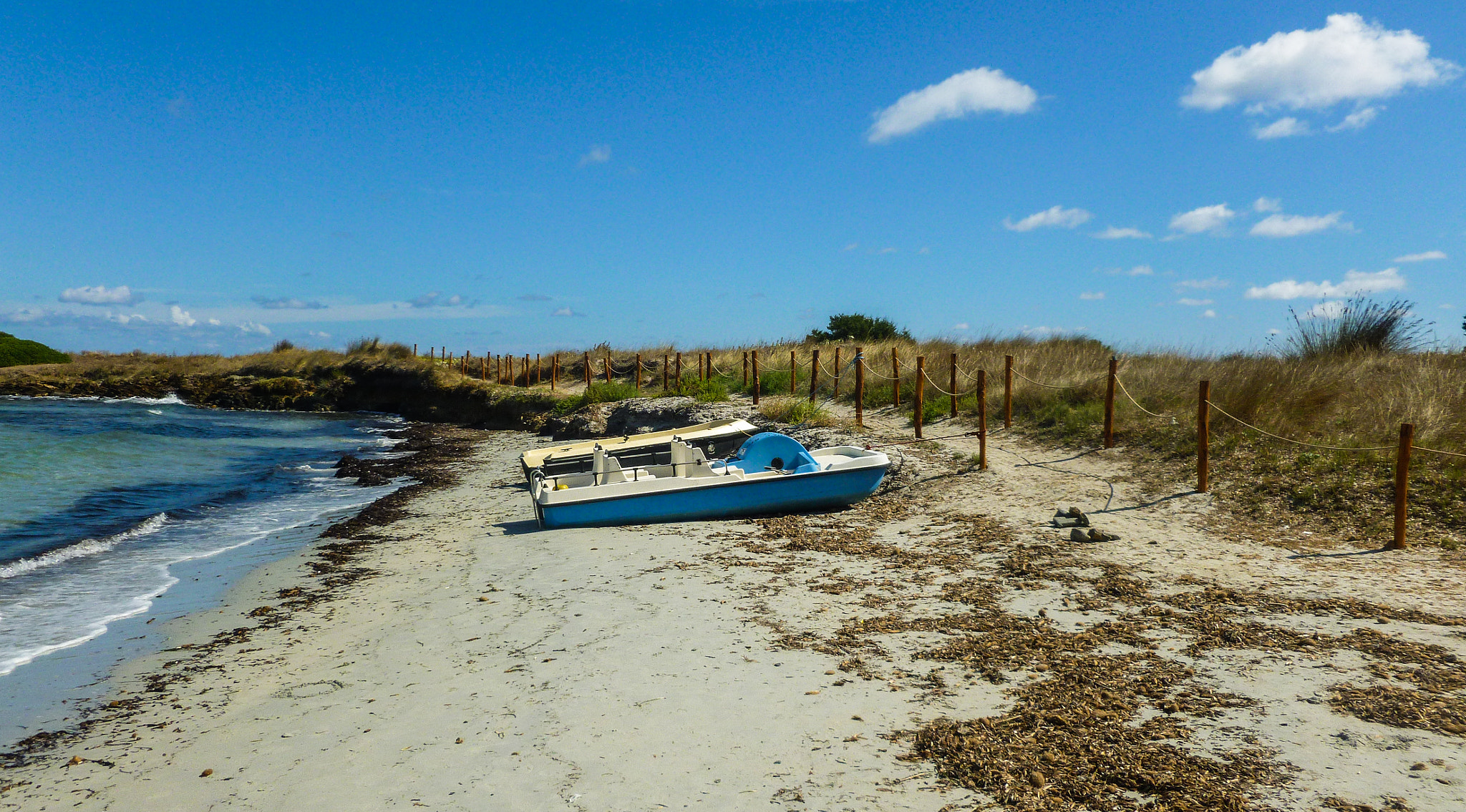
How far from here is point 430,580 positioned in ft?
27.1

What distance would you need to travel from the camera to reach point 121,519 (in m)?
12.8

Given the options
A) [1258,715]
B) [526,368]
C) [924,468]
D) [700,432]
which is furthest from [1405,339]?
[526,368]

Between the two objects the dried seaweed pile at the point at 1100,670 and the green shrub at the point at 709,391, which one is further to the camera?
the green shrub at the point at 709,391

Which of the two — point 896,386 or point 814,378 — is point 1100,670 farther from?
point 814,378

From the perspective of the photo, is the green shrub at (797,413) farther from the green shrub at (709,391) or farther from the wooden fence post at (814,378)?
the green shrub at (709,391)

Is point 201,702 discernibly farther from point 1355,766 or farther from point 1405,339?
point 1405,339

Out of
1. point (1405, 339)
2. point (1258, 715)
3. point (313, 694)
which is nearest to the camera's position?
point (1258, 715)

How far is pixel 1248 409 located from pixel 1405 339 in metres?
7.24

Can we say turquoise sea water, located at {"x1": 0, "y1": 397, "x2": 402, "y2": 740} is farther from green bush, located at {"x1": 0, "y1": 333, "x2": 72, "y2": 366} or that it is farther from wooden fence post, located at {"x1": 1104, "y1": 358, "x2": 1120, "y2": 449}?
green bush, located at {"x1": 0, "y1": 333, "x2": 72, "y2": 366}

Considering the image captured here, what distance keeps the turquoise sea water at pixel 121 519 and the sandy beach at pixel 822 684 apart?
938 mm

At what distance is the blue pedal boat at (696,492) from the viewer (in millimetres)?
10031

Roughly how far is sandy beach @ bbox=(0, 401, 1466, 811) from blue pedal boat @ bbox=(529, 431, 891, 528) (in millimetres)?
1399

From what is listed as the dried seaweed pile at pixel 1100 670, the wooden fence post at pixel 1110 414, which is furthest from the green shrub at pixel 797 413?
the dried seaweed pile at pixel 1100 670

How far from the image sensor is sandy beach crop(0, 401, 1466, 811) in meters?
3.74
